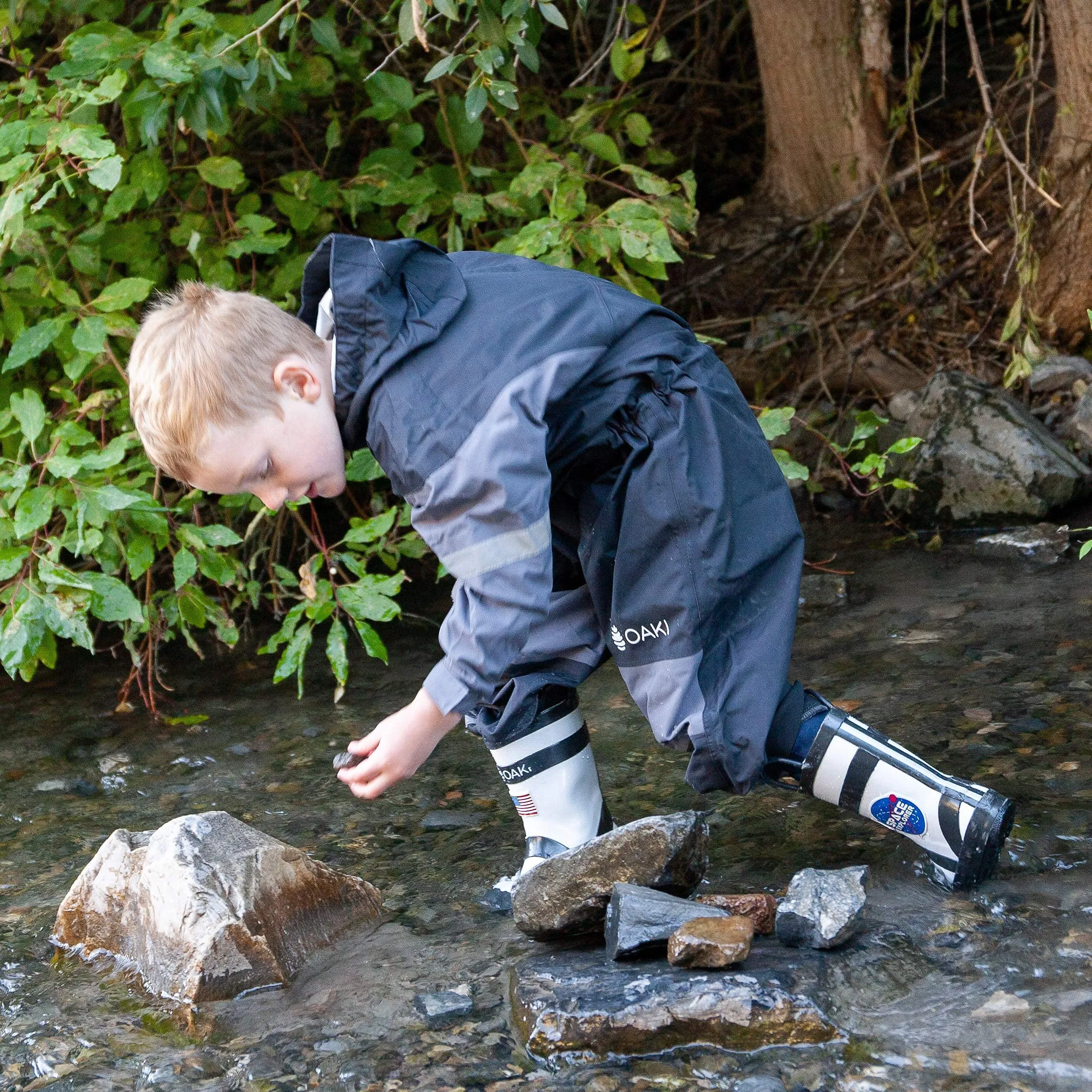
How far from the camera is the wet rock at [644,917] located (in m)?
1.80

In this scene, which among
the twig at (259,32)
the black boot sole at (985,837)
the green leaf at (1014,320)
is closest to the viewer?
the black boot sole at (985,837)

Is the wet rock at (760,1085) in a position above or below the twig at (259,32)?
below

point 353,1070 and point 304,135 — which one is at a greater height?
point 304,135

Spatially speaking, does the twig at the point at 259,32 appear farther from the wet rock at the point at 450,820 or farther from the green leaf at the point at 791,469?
the wet rock at the point at 450,820

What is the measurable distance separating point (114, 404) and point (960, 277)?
9.72 ft

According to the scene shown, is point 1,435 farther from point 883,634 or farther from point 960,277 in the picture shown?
point 960,277

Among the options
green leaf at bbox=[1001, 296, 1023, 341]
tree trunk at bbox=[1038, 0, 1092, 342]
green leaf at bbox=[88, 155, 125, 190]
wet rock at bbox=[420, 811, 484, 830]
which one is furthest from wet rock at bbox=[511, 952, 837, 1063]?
tree trunk at bbox=[1038, 0, 1092, 342]

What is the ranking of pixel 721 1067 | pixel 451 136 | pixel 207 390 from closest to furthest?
1. pixel 721 1067
2. pixel 207 390
3. pixel 451 136

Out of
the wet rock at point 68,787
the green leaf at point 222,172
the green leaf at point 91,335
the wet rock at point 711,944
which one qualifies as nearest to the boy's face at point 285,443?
the wet rock at point 711,944

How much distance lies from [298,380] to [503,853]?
3.16 ft

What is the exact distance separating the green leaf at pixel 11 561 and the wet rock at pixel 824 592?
6.32 ft

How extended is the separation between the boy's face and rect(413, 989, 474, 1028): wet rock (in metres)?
0.77

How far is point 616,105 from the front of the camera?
3.48m

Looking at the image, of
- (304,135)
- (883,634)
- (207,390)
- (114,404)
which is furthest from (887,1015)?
(304,135)
